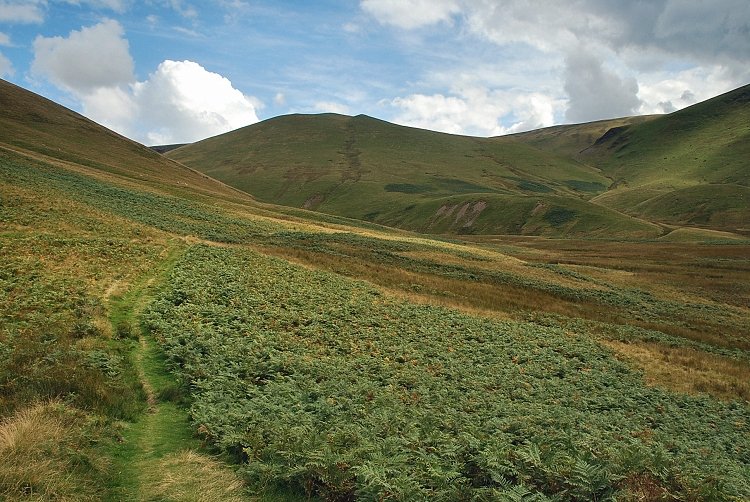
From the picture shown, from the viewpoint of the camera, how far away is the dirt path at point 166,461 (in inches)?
356

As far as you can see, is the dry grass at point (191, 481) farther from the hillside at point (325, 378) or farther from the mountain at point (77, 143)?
the mountain at point (77, 143)

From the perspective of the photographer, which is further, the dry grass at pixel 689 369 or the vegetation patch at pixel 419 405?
the dry grass at pixel 689 369

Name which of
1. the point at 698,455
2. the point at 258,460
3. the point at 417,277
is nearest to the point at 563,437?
the point at 698,455

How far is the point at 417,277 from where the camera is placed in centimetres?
4309

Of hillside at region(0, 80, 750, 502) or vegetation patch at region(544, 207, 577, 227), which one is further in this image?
vegetation patch at region(544, 207, 577, 227)

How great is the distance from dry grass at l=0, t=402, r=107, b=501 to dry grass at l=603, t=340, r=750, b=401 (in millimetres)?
22757

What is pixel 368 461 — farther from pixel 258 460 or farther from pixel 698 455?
pixel 698 455

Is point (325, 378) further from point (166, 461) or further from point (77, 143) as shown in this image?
point (77, 143)

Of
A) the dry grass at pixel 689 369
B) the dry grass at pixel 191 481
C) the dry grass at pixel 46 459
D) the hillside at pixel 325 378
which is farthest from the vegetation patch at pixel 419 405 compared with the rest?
the dry grass at pixel 46 459

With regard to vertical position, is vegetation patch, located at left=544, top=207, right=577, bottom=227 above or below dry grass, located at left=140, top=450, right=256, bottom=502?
above

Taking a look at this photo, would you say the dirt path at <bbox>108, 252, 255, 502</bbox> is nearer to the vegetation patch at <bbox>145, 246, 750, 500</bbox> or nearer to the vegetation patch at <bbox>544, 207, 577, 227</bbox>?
the vegetation patch at <bbox>145, 246, 750, 500</bbox>

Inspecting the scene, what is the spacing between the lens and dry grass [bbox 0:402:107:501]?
797 cm

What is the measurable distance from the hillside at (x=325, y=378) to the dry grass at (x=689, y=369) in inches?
8.0

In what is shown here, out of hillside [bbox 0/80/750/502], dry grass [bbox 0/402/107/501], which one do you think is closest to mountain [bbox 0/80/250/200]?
hillside [bbox 0/80/750/502]
